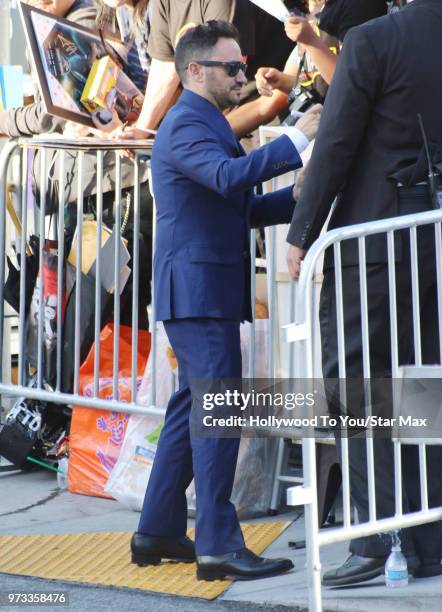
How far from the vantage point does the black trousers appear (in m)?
4.00

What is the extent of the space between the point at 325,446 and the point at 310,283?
4.25 feet

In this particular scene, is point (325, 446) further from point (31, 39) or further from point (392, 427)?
point (31, 39)

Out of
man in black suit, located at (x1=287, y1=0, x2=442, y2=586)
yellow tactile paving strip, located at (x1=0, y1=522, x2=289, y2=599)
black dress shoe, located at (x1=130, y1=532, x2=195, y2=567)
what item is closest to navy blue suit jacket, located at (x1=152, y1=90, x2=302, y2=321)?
man in black suit, located at (x1=287, y1=0, x2=442, y2=586)

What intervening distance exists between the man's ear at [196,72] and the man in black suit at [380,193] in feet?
1.86

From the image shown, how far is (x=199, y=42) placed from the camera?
14.3 feet

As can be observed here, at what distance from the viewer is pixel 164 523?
4523 mm

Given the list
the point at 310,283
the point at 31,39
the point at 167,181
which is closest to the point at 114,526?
the point at 167,181

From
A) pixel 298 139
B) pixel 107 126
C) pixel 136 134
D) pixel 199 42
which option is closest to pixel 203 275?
pixel 298 139

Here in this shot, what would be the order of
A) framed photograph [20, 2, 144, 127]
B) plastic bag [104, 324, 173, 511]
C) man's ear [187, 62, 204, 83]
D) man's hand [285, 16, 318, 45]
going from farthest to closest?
framed photograph [20, 2, 144, 127] < plastic bag [104, 324, 173, 511] < man's hand [285, 16, 318, 45] < man's ear [187, 62, 204, 83]

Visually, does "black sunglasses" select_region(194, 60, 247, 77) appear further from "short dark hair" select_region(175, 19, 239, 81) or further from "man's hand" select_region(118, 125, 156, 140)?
"man's hand" select_region(118, 125, 156, 140)

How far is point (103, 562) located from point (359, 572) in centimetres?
105


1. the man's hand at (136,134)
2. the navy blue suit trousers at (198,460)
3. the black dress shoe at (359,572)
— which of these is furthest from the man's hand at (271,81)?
the black dress shoe at (359,572)

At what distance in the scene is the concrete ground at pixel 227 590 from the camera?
3.88 meters

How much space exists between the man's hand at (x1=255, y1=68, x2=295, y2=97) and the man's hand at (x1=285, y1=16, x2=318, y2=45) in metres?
0.20
